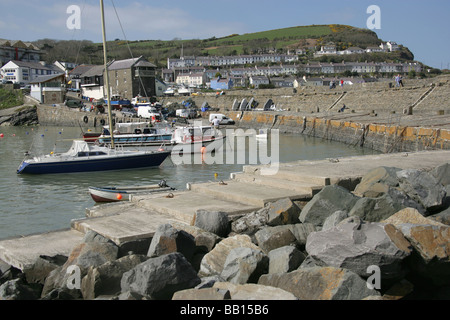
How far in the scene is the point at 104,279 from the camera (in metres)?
4.83

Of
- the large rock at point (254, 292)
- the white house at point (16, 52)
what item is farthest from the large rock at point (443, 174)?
the white house at point (16, 52)

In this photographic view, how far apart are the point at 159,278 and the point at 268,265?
131cm

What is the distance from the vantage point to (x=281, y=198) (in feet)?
22.8

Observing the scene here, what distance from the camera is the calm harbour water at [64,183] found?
1112cm

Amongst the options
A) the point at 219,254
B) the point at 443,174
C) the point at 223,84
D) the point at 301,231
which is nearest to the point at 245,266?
the point at 219,254

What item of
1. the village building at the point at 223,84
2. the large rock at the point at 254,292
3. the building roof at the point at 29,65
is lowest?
the large rock at the point at 254,292

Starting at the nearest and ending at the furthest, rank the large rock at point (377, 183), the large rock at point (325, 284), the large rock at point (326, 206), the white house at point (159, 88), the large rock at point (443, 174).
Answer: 1. the large rock at point (325, 284)
2. the large rock at point (326, 206)
3. the large rock at point (377, 183)
4. the large rock at point (443, 174)
5. the white house at point (159, 88)

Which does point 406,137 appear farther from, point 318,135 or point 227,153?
point 318,135

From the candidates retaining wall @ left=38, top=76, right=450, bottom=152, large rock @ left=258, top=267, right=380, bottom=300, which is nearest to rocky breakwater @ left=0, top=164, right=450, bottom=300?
large rock @ left=258, top=267, right=380, bottom=300

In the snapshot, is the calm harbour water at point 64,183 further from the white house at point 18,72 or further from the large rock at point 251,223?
the white house at point 18,72

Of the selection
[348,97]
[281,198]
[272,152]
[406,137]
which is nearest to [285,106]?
[348,97]

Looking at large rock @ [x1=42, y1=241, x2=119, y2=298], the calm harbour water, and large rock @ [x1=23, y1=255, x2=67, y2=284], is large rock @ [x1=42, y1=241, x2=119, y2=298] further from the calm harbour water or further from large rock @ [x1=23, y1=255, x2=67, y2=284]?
the calm harbour water

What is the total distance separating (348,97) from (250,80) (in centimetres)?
5646

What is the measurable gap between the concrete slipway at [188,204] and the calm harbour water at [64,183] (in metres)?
3.48
